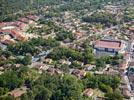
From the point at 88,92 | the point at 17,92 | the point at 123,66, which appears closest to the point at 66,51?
the point at 123,66

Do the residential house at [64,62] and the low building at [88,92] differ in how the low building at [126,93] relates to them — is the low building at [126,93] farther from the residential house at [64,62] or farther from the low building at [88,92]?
the residential house at [64,62]

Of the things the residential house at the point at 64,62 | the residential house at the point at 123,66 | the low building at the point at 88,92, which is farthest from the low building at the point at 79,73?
the residential house at the point at 123,66

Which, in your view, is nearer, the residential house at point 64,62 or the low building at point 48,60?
the residential house at point 64,62

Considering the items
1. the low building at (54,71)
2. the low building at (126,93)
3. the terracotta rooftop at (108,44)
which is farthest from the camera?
the terracotta rooftop at (108,44)

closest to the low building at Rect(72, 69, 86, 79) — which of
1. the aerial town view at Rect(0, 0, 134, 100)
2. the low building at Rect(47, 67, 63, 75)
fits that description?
the aerial town view at Rect(0, 0, 134, 100)

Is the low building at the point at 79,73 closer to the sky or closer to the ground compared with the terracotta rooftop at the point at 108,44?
closer to the ground

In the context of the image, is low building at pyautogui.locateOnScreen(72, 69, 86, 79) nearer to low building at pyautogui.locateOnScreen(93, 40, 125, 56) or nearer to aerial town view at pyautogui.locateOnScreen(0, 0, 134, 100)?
aerial town view at pyautogui.locateOnScreen(0, 0, 134, 100)

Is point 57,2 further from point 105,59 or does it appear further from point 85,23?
point 105,59

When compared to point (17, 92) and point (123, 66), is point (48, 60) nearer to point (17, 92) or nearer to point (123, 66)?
point (123, 66)
